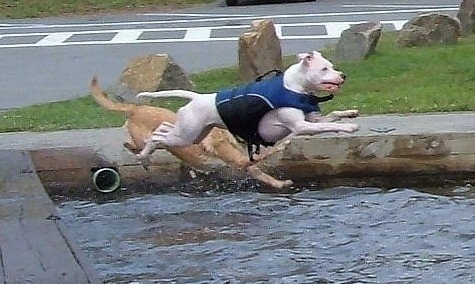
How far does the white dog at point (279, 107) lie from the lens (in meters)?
7.47

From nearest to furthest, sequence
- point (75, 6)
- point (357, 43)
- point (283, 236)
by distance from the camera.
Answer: point (283, 236)
point (357, 43)
point (75, 6)

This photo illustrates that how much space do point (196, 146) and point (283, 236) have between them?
1.55 m

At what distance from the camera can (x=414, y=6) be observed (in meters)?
27.1

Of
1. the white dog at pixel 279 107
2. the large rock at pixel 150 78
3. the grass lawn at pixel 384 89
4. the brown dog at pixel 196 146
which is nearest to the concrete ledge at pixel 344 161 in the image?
the brown dog at pixel 196 146

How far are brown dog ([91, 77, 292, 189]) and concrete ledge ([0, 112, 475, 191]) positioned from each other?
142 mm

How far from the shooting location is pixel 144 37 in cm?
2231

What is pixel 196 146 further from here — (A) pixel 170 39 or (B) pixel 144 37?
(B) pixel 144 37

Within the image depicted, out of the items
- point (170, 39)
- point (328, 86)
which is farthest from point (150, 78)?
point (170, 39)

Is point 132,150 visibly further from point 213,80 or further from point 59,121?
point 213,80

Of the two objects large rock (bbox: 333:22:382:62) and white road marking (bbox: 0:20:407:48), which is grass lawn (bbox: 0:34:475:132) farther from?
white road marking (bbox: 0:20:407:48)

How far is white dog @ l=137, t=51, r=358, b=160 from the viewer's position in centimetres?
747

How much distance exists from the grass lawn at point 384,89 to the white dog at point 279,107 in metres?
3.43

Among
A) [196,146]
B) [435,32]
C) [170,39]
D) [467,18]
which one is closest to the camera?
[196,146]

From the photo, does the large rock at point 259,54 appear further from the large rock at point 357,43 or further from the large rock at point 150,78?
the large rock at point 357,43
